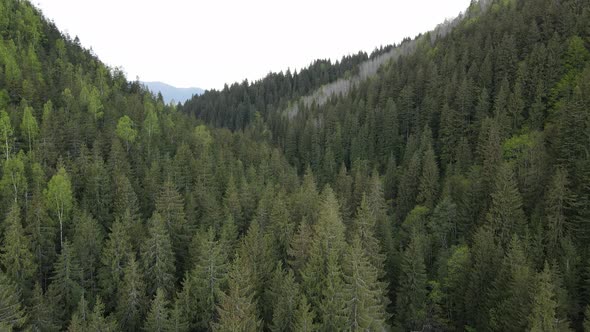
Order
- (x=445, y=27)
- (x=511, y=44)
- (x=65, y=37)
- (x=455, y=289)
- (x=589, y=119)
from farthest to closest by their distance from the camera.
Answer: (x=445, y=27)
(x=65, y=37)
(x=511, y=44)
(x=589, y=119)
(x=455, y=289)

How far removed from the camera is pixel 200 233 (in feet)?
153

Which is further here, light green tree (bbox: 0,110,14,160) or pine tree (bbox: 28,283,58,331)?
light green tree (bbox: 0,110,14,160)

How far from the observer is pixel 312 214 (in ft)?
170

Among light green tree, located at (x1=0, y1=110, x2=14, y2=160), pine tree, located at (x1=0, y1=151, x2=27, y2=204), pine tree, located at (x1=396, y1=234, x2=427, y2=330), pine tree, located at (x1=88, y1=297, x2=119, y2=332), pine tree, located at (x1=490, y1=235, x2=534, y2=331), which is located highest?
A: light green tree, located at (x1=0, y1=110, x2=14, y2=160)

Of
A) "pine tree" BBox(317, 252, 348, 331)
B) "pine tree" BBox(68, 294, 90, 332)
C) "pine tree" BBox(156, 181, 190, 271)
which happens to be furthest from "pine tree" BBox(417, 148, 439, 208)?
"pine tree" BBox(68, 294, 90, 332)

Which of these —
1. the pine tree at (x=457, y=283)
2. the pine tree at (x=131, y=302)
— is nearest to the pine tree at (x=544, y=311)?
the pine tree at (x=457, y=283)

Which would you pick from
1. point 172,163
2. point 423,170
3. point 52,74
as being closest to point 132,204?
point 172,163

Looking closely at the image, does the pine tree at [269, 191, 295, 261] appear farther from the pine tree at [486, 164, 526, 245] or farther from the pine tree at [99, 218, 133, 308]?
the pine tree at [486, 164, 526, 245]

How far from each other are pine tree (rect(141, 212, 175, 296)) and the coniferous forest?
17cm

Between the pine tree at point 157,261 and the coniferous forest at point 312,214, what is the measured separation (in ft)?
0.57

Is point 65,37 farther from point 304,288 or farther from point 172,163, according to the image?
point 304,288

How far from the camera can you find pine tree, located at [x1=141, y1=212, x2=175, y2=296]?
136 feet

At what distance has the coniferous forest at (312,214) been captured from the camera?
3550 centimetres

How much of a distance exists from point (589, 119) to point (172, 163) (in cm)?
6253
